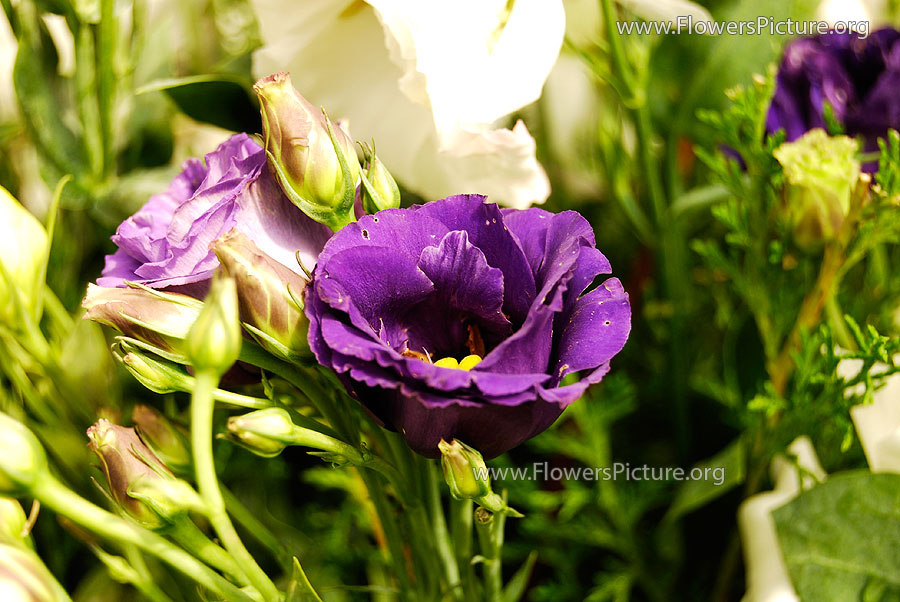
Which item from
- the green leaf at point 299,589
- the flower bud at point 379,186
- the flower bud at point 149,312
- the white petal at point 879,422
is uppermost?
the flower bud at point 379,186

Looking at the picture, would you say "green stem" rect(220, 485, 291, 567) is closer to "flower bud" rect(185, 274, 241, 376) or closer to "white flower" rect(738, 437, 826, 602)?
"flower bud" rect(185, 274, 241, 376)

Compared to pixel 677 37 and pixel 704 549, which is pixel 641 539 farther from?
pixel 677 37

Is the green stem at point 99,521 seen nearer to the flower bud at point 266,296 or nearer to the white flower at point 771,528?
the flower bud at point 266,296

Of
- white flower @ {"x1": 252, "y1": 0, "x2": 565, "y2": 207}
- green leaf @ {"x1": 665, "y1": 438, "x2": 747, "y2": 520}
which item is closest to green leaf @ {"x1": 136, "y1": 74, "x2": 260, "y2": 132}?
white flower @ {"x1": 252, "y1": 0, "x2": 565, "y2": 207}

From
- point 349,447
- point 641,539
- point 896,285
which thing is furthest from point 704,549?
point 349,447

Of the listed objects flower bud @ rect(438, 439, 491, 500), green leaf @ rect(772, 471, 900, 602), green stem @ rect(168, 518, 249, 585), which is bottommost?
green leaf @ rect(772, 471, 900, 602)

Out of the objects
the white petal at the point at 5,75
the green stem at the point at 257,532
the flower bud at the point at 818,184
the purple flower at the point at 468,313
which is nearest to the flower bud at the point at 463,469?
the purple flower at the point at 468,313
